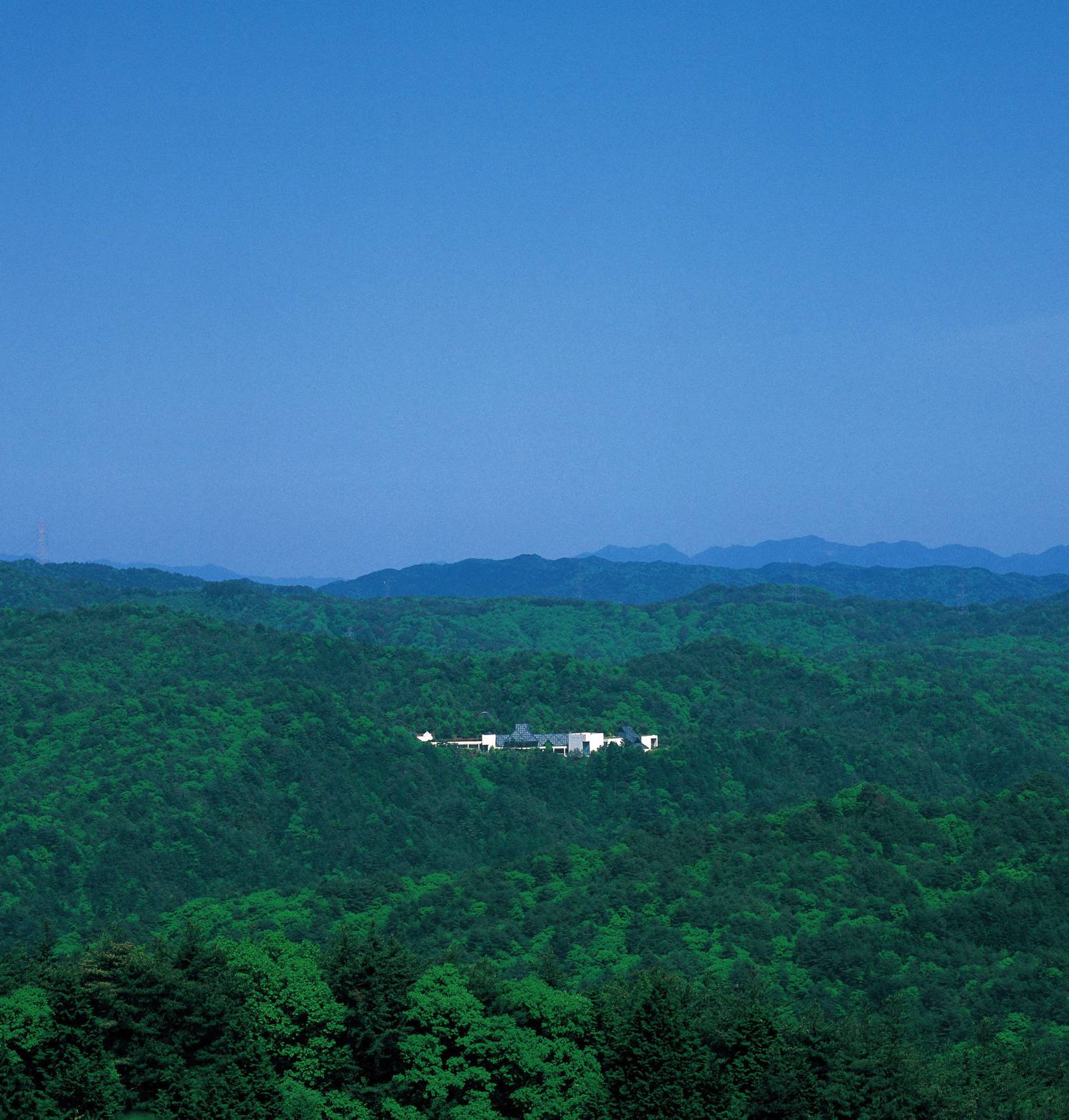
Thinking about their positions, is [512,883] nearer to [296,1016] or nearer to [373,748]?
[296,1016]

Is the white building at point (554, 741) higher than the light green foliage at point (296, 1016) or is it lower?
lower

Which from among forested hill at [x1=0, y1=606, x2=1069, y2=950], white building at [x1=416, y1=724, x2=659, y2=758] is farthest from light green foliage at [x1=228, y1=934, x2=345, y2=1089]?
white building at [x1=416, y1=724, x2=659, y2=758]

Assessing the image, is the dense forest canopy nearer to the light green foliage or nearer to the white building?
the light green foliage

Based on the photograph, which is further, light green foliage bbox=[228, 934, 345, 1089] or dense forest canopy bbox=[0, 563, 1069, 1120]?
light green foliage bbox=[228, 934, 345, 1089]

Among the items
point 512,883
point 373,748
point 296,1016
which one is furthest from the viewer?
point 373,748

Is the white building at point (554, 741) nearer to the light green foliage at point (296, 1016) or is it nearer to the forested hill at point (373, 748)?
the forested hill at point (373, 748)

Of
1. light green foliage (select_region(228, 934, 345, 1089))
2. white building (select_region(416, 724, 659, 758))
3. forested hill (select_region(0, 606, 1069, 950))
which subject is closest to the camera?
light green foliage (select_region(228, 934, 345, 1089))

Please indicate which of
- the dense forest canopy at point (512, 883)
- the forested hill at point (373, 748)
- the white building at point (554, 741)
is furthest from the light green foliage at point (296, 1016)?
the white building at point (554, 741)

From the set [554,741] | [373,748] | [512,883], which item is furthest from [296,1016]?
[554,741]

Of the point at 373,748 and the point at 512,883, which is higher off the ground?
the point at 373,748
